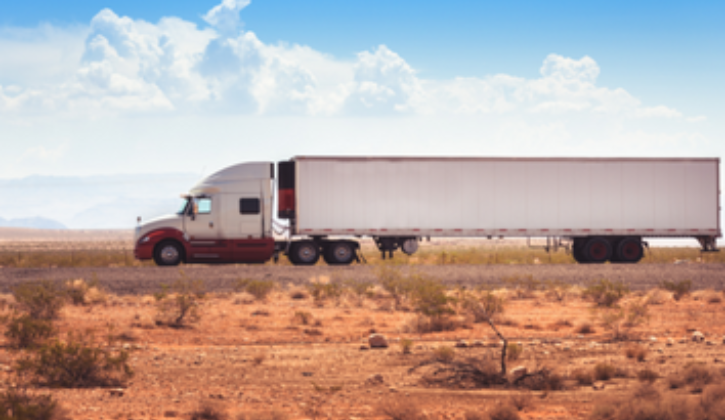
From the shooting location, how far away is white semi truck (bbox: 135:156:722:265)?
25750mm

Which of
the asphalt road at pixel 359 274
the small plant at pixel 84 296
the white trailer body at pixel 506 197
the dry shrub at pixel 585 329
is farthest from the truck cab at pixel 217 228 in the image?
the dry shrub at pixel 585 329

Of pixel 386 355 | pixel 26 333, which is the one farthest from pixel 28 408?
pixel 386 355

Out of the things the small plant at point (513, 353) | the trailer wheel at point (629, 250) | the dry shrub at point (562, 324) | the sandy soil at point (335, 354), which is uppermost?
the trailer wheel at point (629, 250)

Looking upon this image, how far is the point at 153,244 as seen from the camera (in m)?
25.6

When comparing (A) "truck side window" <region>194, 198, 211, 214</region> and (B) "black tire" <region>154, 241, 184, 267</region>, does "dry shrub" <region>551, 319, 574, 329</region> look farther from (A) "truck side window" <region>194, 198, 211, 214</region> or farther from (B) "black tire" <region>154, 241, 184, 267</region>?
(B) "black tire" <region>154, 241, 184, 267</region>

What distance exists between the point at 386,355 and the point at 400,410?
355 cm

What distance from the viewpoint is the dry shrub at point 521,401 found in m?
7.47

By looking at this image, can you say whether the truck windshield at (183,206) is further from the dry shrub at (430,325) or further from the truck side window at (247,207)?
the dry shrub at (430,325)

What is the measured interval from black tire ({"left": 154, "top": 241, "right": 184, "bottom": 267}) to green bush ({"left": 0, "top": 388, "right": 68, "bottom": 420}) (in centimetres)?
1837

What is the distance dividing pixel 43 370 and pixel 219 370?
7.12 feet

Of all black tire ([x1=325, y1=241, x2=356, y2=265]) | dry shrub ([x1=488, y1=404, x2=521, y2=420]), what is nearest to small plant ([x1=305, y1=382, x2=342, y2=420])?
dry shrub ([x1=488, y1=404, x2=521, y2=420])

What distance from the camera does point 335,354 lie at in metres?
10.7

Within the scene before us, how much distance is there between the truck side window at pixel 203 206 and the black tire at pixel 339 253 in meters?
4.76

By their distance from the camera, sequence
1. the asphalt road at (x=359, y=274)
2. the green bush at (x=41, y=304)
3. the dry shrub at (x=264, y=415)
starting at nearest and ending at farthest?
the dry shrub at (x=264, y=415) < the green bush at (x=41, y=304) < the asphalt road at (x=359, y=274)
